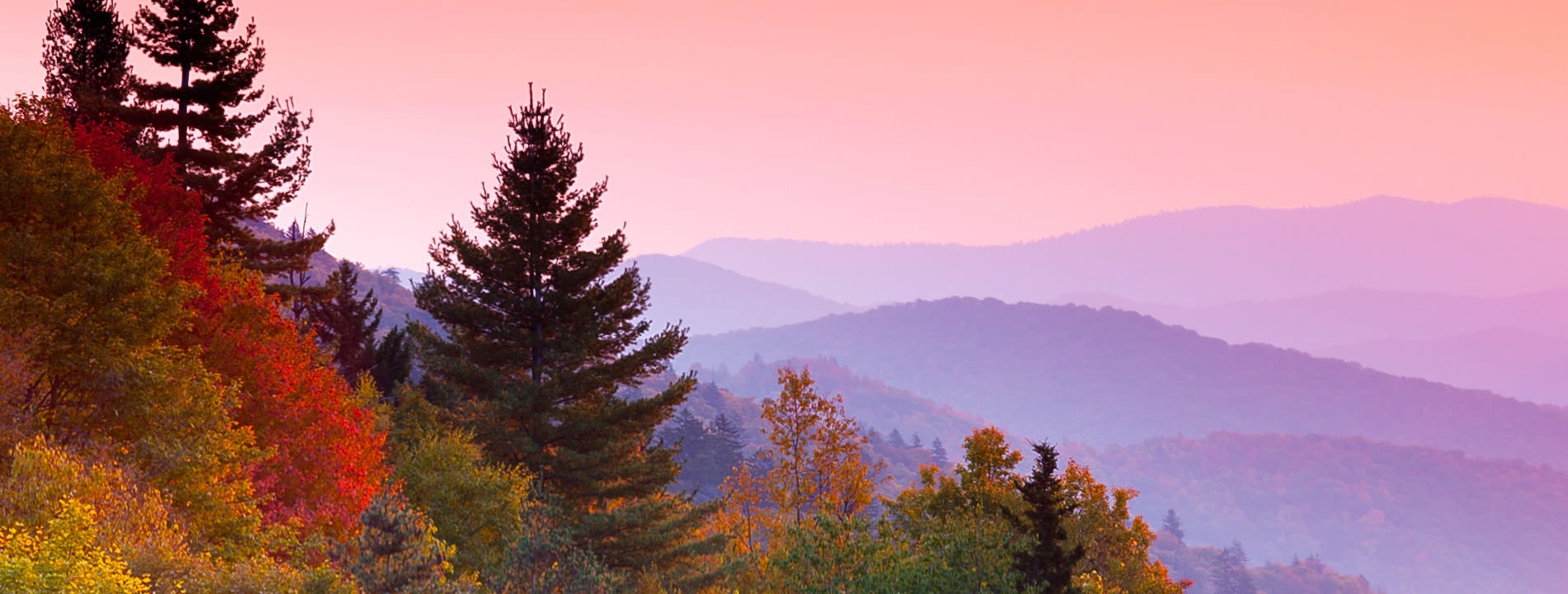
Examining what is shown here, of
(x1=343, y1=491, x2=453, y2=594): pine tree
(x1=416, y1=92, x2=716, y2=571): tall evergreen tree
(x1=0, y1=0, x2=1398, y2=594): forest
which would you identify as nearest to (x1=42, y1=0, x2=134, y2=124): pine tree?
(x1=0, y1=0, x2=1398, y2=594): forest

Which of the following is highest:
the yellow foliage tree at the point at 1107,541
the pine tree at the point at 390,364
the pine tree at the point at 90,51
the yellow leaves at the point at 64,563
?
the pine tree at the point at 90,51

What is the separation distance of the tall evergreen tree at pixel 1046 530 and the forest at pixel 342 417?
0.46 feet

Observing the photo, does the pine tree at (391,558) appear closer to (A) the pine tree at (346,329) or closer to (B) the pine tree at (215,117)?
(B) the pine tree at (215,117)

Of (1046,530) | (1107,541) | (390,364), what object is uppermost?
(390,364)

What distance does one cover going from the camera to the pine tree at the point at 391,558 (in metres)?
22.1

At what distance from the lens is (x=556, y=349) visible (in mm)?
38344

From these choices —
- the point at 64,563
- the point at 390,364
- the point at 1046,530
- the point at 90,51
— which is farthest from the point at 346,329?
the point at 64,563

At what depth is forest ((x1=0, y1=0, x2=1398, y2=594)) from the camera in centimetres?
2409

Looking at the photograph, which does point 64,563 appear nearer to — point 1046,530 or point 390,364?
point 1046,530

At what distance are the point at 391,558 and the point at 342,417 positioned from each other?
12.9 m

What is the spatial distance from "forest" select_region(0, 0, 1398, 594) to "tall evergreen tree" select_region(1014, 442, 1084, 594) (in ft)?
0.46

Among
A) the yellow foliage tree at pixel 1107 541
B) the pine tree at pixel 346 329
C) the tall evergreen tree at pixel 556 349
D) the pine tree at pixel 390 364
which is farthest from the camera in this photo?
the pine tree at pixel 390 364

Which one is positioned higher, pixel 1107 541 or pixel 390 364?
pixel 390 364

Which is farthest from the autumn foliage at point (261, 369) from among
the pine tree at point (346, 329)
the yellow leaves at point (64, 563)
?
the pine tree at point (346, 329)
